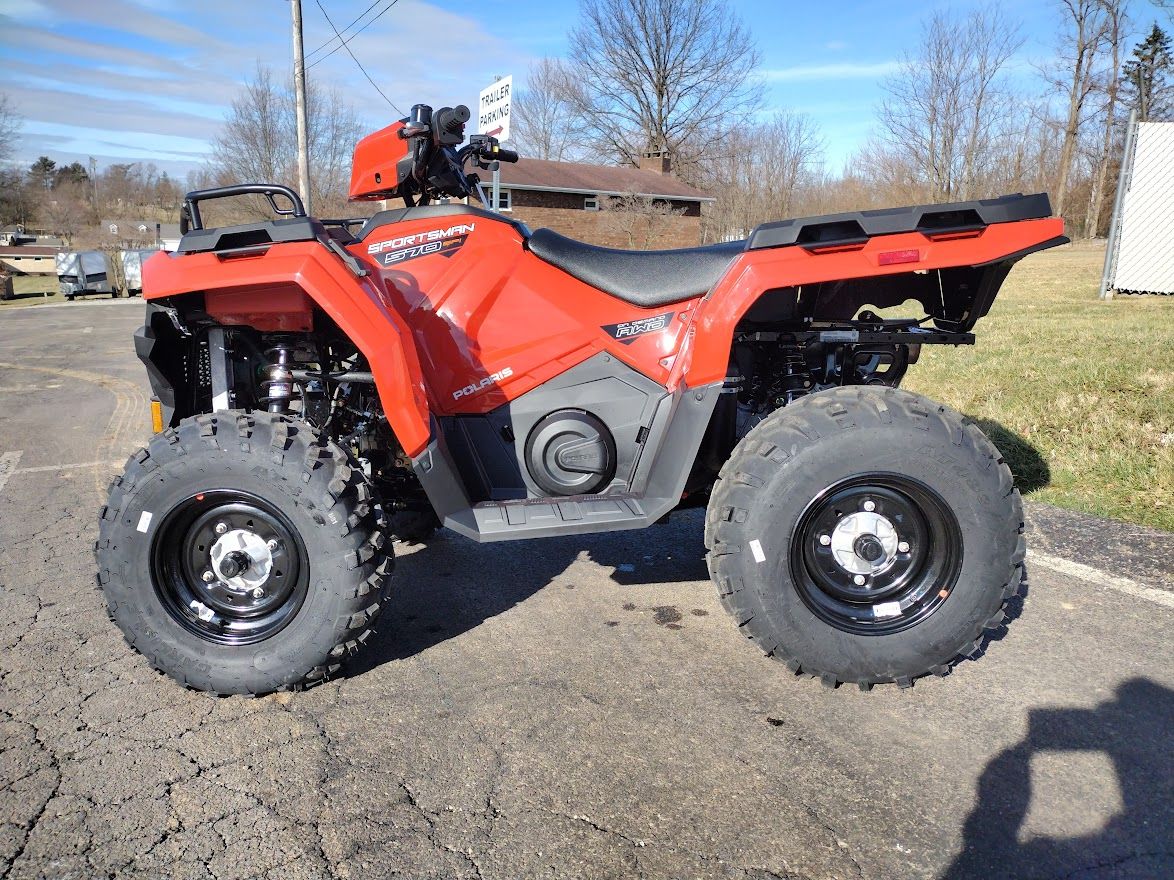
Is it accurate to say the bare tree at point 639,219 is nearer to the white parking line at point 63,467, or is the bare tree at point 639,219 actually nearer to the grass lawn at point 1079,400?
the grass lawn at point 1079,400

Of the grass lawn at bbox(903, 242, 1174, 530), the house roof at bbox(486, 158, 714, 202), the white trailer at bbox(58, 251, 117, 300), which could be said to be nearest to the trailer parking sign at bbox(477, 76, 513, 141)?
the grass lawn at bbox(903, 242, 1174, 530)

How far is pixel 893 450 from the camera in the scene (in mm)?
3016

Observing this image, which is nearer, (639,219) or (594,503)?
(594,503)

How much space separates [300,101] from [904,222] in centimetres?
2278

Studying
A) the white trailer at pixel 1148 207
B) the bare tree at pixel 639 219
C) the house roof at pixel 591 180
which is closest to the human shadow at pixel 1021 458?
the white trailer at pixel 1148 207

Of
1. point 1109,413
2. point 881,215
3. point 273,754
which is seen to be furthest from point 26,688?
point 1109,413

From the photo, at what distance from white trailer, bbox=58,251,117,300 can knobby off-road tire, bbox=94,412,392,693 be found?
32037 millimetres

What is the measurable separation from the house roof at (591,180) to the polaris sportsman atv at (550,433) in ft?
121

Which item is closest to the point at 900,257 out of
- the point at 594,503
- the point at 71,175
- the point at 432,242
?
the point at 594,503

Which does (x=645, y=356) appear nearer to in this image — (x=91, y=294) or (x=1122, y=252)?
(x=1122, y=252)

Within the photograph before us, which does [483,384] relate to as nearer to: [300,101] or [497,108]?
[497,108]

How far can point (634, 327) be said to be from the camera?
11.5ft

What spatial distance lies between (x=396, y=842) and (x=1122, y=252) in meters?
14.0

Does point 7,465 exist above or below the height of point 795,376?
below
